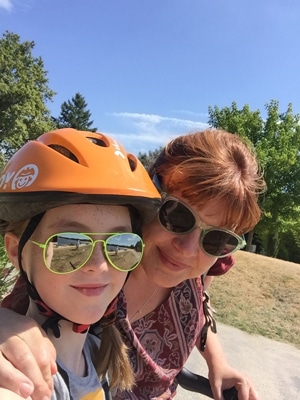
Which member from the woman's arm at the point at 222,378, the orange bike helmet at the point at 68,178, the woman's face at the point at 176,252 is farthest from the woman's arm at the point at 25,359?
the woman's arm at the point at 222,378

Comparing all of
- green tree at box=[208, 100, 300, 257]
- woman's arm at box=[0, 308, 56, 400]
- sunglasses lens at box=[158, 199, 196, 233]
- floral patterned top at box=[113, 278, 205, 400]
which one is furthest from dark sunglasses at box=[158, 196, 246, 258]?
green tree at box=[208, 100, 300, 257]

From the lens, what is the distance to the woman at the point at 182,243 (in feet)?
6.16

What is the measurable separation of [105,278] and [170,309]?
2.57ft

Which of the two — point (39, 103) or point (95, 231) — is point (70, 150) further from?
point (39, 103)

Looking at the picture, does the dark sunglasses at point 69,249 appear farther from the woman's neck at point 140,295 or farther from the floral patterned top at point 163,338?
the woman's neck at point 140,295

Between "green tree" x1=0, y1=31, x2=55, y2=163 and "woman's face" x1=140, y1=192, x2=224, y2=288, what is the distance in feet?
97.8

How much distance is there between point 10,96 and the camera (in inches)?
1264

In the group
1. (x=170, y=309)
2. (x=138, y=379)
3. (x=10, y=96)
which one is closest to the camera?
(x=138, y=379)

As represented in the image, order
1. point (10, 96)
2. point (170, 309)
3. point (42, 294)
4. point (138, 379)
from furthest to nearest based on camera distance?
point (10, 96), point (170, 309), point (138, 379), point (42, 294)

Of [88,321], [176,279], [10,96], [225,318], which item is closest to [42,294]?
[88,321]

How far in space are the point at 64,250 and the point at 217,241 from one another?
34.9 inches

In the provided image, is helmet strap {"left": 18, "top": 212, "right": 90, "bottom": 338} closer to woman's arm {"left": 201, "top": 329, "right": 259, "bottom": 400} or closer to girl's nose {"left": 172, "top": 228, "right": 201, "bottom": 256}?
girl's nose {"left": 172, "top": 228, "right": 201, "bottom": 256}

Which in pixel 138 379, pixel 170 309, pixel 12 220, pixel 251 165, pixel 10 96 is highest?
pixel 10 96

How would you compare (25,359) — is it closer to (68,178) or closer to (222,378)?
(68,178)
